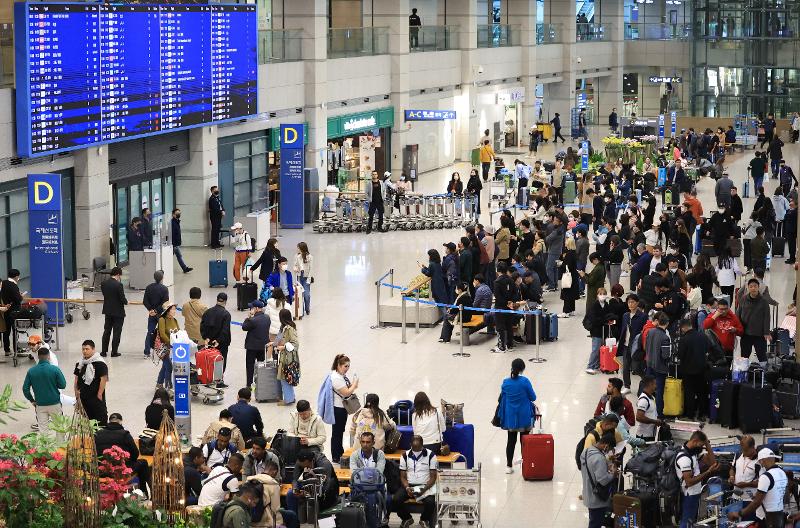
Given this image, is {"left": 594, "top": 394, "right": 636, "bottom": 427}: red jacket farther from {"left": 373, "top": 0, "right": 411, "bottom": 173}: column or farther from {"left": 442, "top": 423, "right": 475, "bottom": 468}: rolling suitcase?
{"left": 373, "top": 0, "right": 411, "bottom": 173}: column

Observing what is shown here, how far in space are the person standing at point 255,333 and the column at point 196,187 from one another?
45.5 feet

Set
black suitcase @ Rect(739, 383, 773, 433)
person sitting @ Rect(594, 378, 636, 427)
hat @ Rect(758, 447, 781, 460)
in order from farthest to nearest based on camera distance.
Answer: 1. black suitcase @ Rect(739, 383, 773, 433)
2. person sitting @ Rect(594, 378, 636, 427)
3. hat @ Rect(758, 447, 781, 460)

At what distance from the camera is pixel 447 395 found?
2044 cm

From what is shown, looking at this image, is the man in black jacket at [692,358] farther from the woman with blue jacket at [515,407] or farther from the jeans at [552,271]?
the jeans at [552,271]

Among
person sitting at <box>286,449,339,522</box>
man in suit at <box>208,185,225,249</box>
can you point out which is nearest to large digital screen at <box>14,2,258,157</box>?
man in suit at <box>208,185,225,249</box>

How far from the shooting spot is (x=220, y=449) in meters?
15.1

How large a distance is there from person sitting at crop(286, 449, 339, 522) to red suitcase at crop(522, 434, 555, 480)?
2.63 m

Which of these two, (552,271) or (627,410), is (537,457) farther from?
(552,271)

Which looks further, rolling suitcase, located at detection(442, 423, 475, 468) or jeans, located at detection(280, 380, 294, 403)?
jeans, located at detection(280, 380, 294, 403)

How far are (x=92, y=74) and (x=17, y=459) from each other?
15.9 metres

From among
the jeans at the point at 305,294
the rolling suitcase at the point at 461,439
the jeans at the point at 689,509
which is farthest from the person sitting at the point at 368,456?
the jeans at the point at 305,294

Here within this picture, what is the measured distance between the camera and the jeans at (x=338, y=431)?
1727 cm

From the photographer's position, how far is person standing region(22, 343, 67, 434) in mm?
17625

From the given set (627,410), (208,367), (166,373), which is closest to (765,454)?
(627,410)
